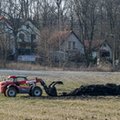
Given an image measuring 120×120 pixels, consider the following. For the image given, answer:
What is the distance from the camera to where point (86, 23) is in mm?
88875

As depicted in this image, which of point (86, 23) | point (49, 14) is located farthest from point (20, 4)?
point (86, 23)

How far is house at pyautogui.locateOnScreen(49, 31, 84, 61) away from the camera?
271 ft

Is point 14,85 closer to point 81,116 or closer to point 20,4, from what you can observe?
point 81,116

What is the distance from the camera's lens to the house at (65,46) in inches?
3253

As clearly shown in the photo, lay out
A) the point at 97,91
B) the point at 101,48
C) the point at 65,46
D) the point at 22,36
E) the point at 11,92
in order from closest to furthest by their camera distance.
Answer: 1. the point at 11,92
2. the point at 97,91
3. the point at 65,46
4. the point at 22,36
5. the point at 101,48

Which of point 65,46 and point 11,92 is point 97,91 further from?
point 65,46

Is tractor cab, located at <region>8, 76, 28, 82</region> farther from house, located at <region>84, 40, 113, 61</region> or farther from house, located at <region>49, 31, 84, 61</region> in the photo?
house, located at <region>84, 40, 113, 61</region>

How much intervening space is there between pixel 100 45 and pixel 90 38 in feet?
20.6

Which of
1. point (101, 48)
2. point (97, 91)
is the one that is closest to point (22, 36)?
point (101, 48)

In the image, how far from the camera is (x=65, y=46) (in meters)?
91.8

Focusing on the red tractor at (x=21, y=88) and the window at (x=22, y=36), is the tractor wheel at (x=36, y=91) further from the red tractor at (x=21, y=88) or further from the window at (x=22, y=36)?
the window at (x=22, y=36)

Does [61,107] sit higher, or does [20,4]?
[20,4]

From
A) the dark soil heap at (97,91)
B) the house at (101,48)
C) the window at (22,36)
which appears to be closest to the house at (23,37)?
the window at (22,36)

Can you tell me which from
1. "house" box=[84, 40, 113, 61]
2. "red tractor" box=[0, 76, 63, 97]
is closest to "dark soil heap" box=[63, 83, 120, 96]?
"red tractor" box=[0, 76, 63, 97]
